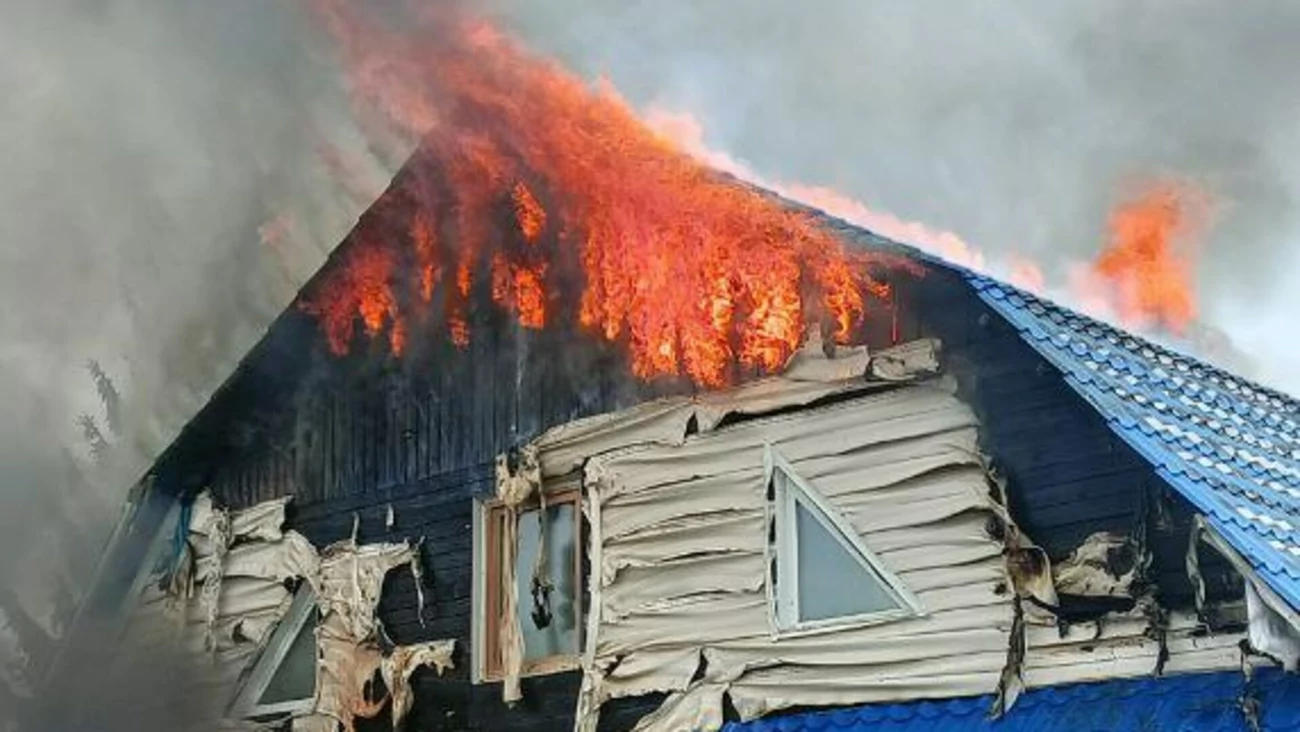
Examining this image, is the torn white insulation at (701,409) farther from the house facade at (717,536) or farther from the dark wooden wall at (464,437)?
the dark wooden wall at (464,437)

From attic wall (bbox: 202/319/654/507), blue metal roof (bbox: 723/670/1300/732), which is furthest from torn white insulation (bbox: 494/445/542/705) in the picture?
blue metal roof (bbox: 723/670/1300/732)

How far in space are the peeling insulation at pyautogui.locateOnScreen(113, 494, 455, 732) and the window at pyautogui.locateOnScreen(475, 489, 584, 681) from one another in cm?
37

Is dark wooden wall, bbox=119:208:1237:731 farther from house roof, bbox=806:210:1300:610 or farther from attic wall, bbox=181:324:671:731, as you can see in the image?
house roof, bbox=806:210:1300:610

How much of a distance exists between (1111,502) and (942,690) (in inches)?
57.7

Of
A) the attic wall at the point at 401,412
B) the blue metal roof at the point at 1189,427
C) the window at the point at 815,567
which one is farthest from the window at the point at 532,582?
the blue metal roof at the point at 1189,427

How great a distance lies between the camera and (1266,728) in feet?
29.5

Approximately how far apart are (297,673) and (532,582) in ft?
8.36

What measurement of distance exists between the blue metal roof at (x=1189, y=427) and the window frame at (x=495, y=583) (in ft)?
11.7

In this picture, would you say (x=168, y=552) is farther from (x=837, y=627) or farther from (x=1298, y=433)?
(x=1298, y=433)

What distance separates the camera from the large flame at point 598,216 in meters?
11.8

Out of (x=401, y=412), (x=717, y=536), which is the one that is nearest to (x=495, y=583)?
(x=401, y=412)

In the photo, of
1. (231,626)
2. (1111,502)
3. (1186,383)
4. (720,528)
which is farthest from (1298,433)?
(231,626)

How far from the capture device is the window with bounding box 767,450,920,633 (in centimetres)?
1116

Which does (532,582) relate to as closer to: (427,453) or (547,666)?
(547,666)
